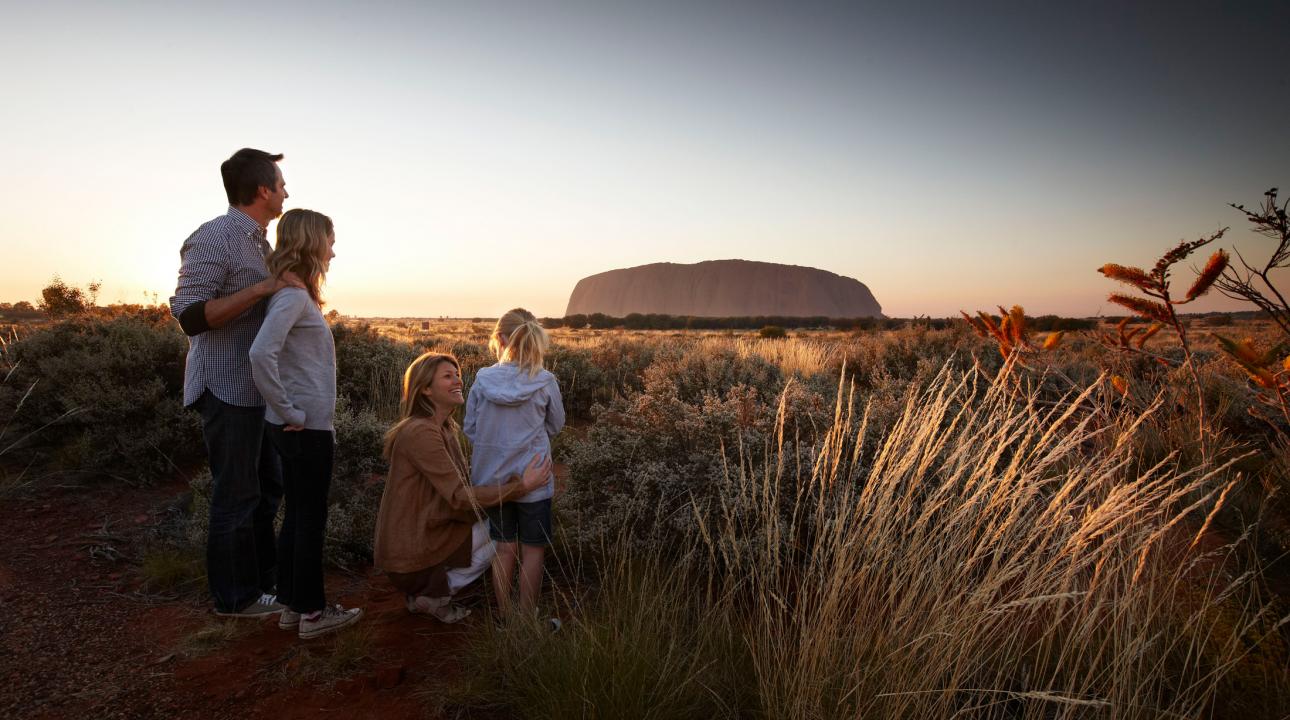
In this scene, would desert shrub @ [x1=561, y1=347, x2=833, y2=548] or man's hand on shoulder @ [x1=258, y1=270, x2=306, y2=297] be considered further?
desert shrub @ [x1=561, y1=347, x2=833, y2=548]

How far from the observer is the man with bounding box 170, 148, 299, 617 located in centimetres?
277

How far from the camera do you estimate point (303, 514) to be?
9.53 ft

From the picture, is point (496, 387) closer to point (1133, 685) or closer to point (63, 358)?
point (1133, 685)

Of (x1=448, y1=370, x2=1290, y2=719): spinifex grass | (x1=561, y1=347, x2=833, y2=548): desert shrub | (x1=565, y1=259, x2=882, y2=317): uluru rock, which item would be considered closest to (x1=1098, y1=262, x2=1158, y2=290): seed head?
(x1=448, y1=370, x2=1290, y2=719): spinifex grass

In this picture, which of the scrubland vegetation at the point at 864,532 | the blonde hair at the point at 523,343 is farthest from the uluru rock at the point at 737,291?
the blonde hair at the point at 523,343

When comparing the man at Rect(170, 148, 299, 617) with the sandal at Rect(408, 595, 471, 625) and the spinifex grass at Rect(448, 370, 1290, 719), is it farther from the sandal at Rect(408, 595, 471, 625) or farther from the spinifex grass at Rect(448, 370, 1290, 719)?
the spinifex grass at Rect(448, 370, 1290, 719)

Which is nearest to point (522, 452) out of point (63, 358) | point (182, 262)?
point (182, 262)

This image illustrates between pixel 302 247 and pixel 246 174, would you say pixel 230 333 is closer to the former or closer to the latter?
pixel 302 247

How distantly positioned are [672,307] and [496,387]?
106965 mm

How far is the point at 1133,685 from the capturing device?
236 cm

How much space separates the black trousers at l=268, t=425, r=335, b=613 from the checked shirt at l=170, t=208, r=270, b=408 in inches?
10.5

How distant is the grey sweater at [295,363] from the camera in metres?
2.64

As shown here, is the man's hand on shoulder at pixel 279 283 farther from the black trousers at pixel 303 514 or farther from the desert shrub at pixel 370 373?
the desert shrub at pixel 370 373

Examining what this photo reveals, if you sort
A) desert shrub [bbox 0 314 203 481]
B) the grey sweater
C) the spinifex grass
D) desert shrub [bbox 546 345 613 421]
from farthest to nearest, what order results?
desert shrub [bbox 546 345 613 421]
desert shrub [bbox 0 314 203 481]
the grey sweater
the spinifex grass
